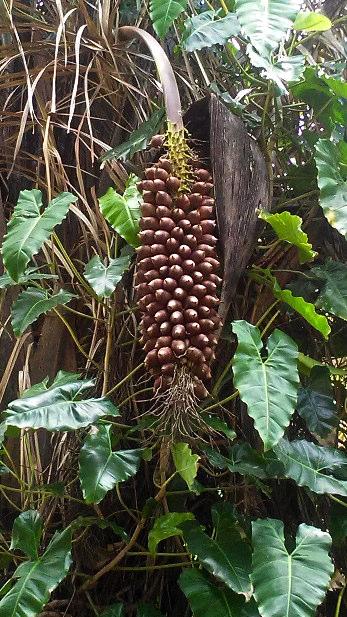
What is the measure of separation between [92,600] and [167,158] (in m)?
0.90

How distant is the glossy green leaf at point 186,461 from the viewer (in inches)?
41.9

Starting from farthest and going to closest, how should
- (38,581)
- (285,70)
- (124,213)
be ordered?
(285,70) < (124,213) < (38,581)

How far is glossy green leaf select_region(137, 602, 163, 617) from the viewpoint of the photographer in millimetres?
1185

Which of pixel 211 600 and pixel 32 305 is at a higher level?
pixel 32 305

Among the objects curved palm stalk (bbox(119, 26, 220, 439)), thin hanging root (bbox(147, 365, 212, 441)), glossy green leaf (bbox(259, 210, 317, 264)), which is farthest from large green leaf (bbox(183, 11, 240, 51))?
thin hanging root (bbox(147, 365, 212, 441))

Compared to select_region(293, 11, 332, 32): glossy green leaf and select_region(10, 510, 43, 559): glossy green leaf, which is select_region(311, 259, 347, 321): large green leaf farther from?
select_region(10, 510, 43, 559): glossy green leaf

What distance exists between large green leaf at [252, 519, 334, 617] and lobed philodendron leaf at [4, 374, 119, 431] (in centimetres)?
32

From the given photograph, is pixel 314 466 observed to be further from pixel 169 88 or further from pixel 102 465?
pixel 169 88

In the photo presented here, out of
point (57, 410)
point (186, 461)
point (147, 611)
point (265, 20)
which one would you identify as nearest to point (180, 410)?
point (186, 461)

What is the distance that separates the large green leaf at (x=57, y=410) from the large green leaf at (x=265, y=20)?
660 mm

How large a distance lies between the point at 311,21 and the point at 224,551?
3.67 ft

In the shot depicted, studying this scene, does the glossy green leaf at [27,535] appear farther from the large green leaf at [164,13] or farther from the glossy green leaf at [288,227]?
the large green leaf at [164,13]

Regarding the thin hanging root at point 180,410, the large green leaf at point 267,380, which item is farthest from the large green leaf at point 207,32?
the thin hanging root at point 180,410

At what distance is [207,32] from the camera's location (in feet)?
4.47
